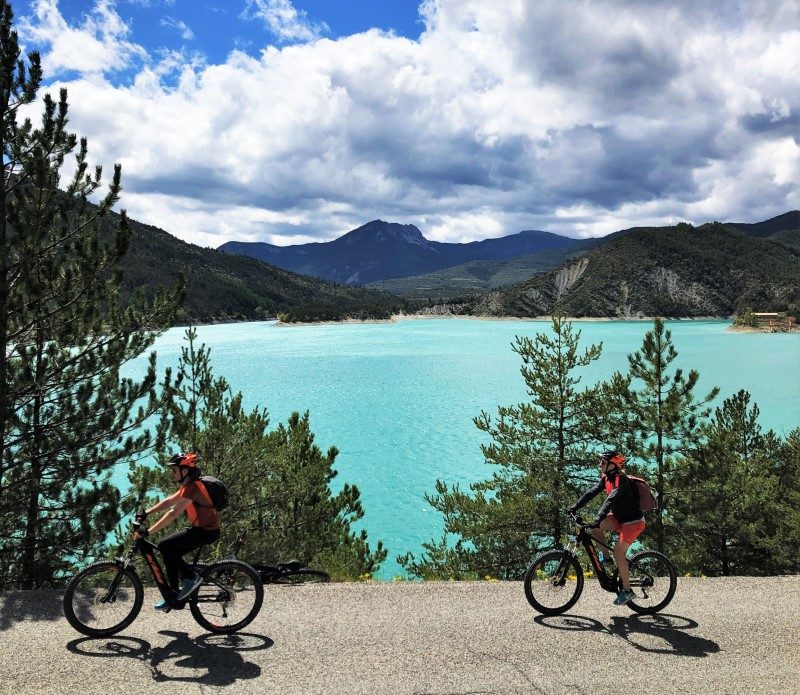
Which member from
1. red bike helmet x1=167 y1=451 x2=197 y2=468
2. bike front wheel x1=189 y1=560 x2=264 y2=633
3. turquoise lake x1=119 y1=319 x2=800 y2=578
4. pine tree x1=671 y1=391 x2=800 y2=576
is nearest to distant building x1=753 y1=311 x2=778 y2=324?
turquoise lake x1=119 y1=319 x2=800 y2=578

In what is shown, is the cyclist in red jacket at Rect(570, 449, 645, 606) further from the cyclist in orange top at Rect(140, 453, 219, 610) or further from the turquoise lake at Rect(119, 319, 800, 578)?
the turquoise lake at Rect(119, 319, 800, 578)

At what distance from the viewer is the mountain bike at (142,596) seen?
7.27 metres

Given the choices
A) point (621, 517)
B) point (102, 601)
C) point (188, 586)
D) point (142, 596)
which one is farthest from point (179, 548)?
point (621, 517)

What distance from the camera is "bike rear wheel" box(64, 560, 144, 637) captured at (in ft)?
23.4

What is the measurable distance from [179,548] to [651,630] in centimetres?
611

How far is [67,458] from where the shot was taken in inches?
473

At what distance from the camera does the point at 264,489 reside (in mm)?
18906

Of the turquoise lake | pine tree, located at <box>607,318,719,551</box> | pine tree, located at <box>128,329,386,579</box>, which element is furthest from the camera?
the turquoise lake

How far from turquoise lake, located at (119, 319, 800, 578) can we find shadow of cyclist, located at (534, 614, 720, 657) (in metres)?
18.4

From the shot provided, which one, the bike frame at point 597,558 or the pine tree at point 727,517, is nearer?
the bike frame at point 597,558

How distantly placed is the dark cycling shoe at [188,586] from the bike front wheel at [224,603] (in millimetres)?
71

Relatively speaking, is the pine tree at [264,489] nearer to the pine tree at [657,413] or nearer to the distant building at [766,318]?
the pine tree at [657,413]

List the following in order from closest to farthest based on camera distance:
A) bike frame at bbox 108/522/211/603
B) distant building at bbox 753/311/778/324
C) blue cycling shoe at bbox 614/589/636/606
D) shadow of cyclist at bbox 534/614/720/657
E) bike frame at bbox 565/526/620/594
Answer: shadow of cyclist at bbox 534/614/720/657 → bike frame at bbox 108/522/211/603 → blue cycling shoe at bbox 614/589/636/606 → bike frame at bbox 565/526/620/594 → distant building at bbox 753/311/778/324

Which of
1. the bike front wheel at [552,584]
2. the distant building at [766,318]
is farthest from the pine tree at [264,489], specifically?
the distant building at [766,318]
